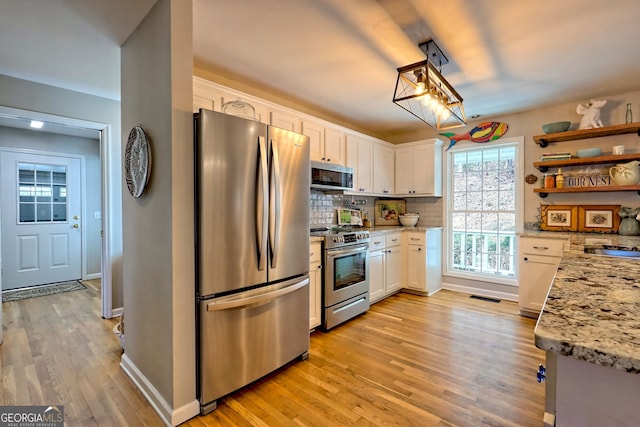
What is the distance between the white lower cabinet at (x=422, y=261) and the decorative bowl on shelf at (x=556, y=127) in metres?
1.77

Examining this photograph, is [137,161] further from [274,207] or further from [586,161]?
[586,161]

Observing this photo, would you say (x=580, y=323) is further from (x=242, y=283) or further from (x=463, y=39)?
(x=463, y=39)

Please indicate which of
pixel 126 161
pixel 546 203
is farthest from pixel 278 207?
pixel 546 203

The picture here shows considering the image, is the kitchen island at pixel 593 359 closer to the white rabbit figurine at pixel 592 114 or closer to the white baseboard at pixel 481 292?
the white rabbit figurine at pixel 592 114

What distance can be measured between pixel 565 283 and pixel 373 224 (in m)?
3.66

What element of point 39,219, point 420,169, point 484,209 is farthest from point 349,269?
point 39,219

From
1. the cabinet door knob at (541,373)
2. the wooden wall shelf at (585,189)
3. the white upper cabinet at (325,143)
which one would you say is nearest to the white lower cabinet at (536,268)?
the wooden wall shelf at (585,189)

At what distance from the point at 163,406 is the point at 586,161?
4.48 metres

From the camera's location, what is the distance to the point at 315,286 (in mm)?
2922

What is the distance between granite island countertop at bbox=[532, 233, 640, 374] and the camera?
1.94ft

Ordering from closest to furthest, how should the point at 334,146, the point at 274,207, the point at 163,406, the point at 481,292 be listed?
the point at 163,406 → the point at 274,207 → the point at 334,146 → the point at 481,292

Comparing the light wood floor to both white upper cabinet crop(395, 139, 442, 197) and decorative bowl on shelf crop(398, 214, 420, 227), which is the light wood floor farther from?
white upper cabinet crop(395, 139, 442, 197)

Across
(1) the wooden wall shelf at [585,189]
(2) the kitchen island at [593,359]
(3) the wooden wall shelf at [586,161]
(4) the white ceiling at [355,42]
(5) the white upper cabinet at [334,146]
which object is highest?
(4) the white ceiling at [355,42]

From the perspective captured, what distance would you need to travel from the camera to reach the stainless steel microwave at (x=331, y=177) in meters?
3.25
